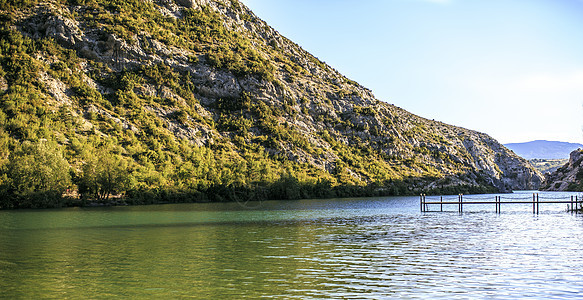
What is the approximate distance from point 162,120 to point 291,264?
119270 millimetres

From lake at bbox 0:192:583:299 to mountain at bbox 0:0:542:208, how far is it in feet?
186

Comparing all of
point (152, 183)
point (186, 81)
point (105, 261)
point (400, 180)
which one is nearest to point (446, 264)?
point (105, 261)

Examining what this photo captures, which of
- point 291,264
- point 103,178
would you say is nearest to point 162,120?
point 103,178

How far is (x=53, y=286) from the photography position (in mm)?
22531

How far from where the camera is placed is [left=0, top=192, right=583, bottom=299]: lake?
21.4 m

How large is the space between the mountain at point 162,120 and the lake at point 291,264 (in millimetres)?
56695

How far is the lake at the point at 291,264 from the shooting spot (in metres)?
21.4

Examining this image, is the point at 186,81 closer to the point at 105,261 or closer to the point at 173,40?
the point at 173,40

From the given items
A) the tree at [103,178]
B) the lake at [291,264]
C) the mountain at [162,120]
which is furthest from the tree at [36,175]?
the lake at [291,264]

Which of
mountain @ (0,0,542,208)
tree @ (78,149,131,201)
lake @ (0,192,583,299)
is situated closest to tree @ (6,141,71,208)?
mountain @ (0,0,542,208)

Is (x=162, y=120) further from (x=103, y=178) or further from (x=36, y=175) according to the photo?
(x=36, y=175)

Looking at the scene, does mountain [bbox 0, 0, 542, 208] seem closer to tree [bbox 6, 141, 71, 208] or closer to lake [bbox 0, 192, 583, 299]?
tree [bbox 6, 141, 71, 208]

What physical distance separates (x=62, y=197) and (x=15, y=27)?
72981 mm

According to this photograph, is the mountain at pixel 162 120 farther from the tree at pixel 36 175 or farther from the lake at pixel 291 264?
the lake at pixel 291 264
